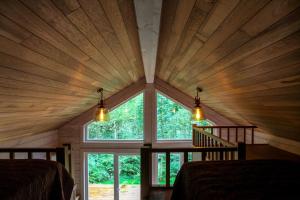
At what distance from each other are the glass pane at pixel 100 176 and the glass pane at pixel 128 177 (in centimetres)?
23

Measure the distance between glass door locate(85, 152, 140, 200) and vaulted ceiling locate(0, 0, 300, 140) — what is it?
301 cm

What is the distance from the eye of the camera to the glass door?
189 inches

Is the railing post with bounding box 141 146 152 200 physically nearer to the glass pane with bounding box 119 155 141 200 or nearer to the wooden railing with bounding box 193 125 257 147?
the wooden railing with bounding box 193 125 257 147

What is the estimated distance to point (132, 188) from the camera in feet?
16.0

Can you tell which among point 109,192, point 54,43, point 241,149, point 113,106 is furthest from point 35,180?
point 109,192

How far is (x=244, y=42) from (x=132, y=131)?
394 centimetres

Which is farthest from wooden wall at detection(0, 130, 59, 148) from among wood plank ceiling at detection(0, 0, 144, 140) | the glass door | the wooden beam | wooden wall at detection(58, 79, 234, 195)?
the wooden beam

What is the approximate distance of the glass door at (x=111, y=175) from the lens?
4.81 m

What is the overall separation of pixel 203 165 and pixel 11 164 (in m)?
1.75

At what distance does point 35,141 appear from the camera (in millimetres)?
3803

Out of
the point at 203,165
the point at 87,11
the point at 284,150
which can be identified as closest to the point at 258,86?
the point at 203,165

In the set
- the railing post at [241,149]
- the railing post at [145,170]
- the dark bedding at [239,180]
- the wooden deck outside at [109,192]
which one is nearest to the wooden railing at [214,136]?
the railing post at [241,149]

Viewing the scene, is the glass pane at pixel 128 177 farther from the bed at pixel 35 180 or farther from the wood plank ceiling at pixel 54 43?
the wood plank ceiling at pixel 54 43

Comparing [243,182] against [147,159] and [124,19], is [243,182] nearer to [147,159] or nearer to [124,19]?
[147,159]
